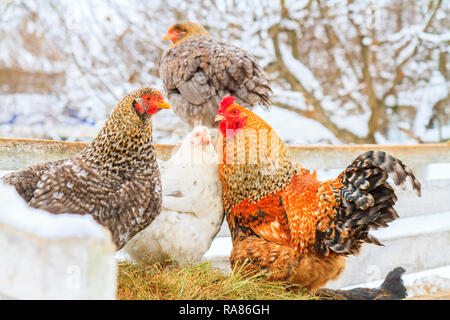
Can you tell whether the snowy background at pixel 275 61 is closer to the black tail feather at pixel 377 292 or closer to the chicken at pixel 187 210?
the chicken at pixel 187 210

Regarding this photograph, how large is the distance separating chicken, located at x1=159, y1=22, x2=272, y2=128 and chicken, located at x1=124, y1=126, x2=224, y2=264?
0.17 m

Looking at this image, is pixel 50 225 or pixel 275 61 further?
pixel 275 61

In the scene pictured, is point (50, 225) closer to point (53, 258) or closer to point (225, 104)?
point (53, 258)

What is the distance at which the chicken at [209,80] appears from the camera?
3.60 feet

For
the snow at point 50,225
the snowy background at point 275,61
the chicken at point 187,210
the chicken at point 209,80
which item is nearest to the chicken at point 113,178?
the chicken at point 187,210

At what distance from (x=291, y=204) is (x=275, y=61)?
→ 56.7 inches

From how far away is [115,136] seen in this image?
2.36 feet

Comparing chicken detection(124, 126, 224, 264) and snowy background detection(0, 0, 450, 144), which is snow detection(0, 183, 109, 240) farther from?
snowy background detection(0, 0, 450, 144)

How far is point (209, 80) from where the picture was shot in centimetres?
111

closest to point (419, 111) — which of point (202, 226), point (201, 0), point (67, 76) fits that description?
point (201, 0)

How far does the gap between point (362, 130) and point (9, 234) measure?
6.74 feet

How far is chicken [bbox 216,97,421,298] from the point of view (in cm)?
75

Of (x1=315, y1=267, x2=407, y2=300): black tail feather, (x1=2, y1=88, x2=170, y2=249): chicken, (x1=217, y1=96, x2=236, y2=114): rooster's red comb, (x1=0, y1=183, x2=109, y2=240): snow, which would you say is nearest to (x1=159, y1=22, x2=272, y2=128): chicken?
(x1=217, y1=96, x2=236, y2=114): rooster's red comb

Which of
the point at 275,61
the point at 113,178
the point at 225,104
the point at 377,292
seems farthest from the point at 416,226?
the point at 275,61
